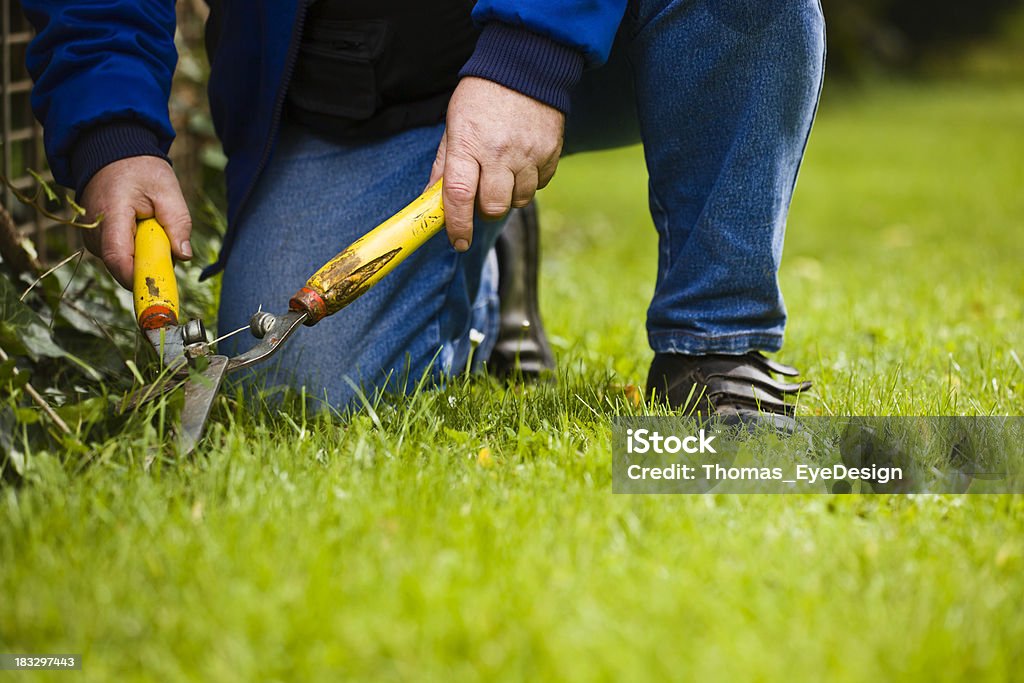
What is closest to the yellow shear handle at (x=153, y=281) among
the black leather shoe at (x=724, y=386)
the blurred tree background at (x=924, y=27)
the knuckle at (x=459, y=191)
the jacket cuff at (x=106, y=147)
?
the jacket cuff at (x=106, y=147)

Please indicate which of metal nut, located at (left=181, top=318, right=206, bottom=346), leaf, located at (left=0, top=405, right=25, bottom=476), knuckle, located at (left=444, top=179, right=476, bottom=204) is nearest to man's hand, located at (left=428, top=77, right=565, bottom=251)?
knuckle, located at (left=444, top=179, right=476, bottom=204)

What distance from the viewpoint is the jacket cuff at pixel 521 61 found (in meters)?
A: 1.38

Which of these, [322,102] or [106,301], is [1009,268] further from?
[106,301]

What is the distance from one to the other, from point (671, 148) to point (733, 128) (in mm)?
113

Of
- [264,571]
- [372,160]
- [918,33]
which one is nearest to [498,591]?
[264,571]

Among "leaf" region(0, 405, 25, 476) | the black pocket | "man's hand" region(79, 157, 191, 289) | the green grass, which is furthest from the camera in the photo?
the black pocket

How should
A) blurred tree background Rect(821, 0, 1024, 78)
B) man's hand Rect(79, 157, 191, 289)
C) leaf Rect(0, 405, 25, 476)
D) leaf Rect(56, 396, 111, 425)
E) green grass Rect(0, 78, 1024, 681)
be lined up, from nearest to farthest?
green grass Rect(0, 78, 1024, 681)
leaf Rect(0, 405, 25, 476)
leaf Rect(56, 396, 111, 425)
man's hand Rect(79, 157, 191, 289)
blurred tree background Rect(821, 0, 1024, 78)

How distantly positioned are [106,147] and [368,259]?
521mm

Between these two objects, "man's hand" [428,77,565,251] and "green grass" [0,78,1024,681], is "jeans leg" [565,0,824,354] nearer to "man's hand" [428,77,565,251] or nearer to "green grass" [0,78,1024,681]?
"green grass" [0,78,1024,681]

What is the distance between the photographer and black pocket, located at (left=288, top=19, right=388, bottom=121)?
A: 5.94ft

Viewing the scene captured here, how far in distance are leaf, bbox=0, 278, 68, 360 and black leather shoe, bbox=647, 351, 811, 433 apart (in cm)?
99

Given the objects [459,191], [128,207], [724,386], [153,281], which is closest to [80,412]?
[153,281]

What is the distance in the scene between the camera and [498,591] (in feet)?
3.29

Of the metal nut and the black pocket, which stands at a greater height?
the black pocket
